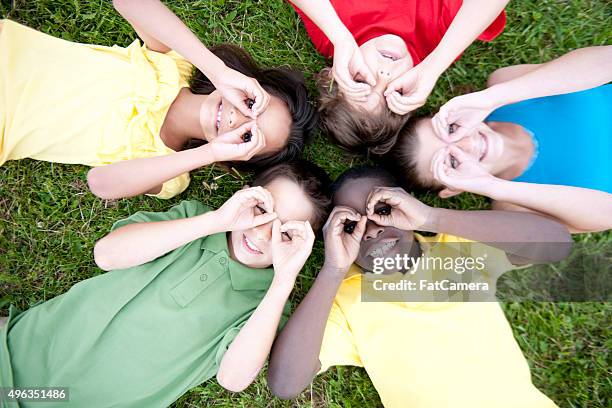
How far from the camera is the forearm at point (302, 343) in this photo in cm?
237

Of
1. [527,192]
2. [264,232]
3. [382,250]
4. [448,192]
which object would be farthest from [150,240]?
[527,192]

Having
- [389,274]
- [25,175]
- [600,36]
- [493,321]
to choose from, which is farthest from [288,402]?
[600,36]

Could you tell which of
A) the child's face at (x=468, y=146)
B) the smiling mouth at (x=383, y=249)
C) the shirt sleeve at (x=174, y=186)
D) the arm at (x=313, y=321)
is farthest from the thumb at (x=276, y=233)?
the child's face at (x=468, y=146)

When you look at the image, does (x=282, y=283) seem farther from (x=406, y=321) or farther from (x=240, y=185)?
(x=240, y=185)

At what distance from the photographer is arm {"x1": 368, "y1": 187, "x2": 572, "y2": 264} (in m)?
2.33

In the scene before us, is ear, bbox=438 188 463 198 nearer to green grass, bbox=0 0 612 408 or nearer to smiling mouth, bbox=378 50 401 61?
green grass, bbox=0 0 612 408

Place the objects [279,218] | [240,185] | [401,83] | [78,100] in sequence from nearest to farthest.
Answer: [401,83] < [279,218] < [78,100] < [240,185]

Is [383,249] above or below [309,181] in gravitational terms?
below

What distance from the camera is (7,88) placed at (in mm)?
2480

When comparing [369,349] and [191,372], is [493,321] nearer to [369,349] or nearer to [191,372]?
[369,349]

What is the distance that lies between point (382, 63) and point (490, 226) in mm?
904

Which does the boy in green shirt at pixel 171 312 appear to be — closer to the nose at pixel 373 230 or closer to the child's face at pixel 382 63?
the nose at pixel 373 230

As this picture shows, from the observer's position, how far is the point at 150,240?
240 centimetres

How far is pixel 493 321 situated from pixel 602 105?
1.19 m
